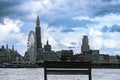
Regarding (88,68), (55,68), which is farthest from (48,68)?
(88,68)

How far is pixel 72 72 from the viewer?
2875 cm

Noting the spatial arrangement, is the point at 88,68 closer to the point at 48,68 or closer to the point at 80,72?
the point at 80,72

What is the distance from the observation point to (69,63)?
2906cm

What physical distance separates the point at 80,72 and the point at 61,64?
126 cm

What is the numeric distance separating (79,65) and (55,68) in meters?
1.50

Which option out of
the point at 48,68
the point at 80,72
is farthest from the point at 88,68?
the point at 48,68

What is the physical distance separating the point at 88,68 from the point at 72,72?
105 cm

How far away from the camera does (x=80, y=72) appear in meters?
28.9

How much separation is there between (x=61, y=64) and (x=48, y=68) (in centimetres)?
89

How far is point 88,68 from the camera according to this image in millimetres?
29031

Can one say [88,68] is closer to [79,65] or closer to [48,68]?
[79,65]

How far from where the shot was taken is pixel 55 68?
29.2 meters

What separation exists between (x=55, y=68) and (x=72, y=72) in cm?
114

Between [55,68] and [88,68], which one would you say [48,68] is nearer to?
[55,68]
